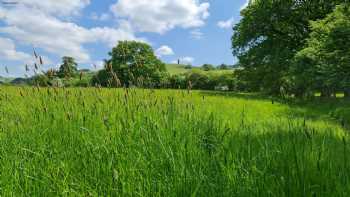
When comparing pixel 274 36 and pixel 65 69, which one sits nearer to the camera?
pixel 65 69

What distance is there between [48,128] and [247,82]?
36.7 m

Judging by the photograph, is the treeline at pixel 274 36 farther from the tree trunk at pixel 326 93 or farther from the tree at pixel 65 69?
the tree at pixel 65 69

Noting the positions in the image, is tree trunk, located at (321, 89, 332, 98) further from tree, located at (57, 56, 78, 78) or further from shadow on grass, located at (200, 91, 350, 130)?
tree, located at (57, 56, 78, 78)

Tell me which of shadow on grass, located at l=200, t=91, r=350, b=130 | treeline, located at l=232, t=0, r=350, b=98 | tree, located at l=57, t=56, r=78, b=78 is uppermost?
treeline, located at l=232, t=0, r=350, b=98

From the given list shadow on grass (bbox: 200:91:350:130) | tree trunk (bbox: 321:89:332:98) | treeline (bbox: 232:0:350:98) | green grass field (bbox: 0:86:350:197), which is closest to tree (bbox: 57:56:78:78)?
green grass field (bbox: 0:86:350:197)

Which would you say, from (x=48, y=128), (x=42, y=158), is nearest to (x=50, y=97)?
(x=48, y=128)

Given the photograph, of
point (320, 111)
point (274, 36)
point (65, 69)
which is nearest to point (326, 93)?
point (274, 36)

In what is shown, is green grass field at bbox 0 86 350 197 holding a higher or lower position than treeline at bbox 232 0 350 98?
lower

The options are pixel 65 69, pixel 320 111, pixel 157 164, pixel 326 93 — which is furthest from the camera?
pixel 326 93

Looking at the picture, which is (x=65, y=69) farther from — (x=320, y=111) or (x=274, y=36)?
(x=274, y=36)

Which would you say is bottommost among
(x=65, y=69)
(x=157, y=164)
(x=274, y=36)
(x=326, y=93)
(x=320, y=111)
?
(x=320, y=111)

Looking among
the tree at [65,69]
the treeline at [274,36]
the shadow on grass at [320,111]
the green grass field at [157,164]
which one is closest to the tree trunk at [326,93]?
the treeline at [274,36]

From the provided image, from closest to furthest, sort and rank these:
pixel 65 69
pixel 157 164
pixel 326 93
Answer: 1. pixel 157 164
2. pixel 65 69
3. pixel 326 93

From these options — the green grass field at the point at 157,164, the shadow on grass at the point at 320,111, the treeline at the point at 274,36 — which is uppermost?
the treeline at the point at 274,36
